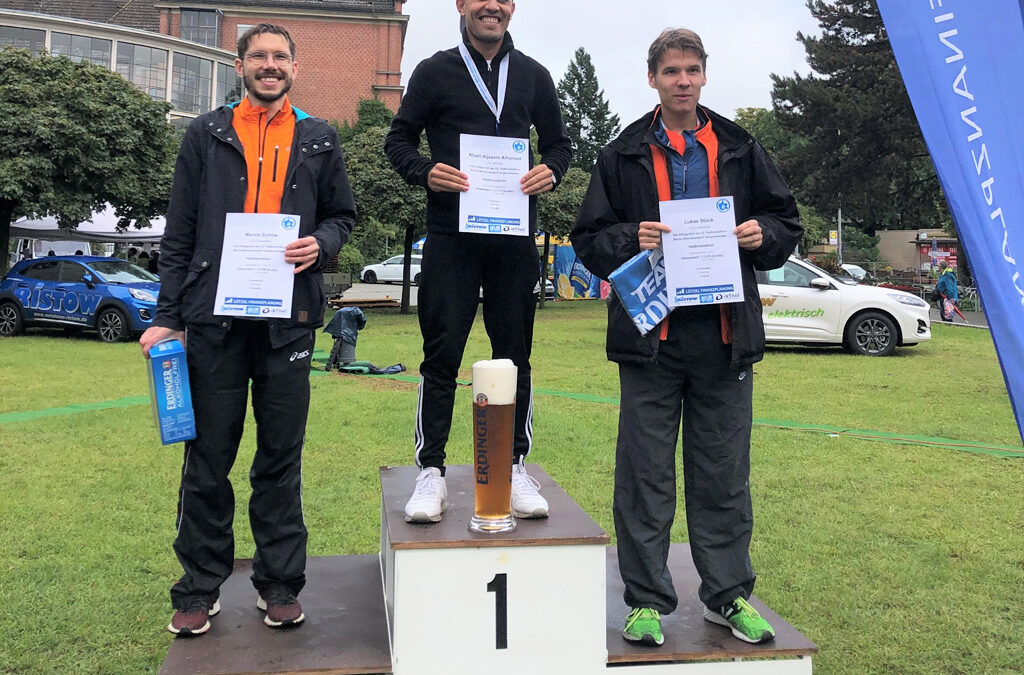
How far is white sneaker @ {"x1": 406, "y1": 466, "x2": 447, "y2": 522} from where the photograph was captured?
3.03m

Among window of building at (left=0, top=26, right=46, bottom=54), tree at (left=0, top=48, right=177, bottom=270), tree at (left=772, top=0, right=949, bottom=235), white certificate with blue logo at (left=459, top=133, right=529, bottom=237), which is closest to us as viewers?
white certificate with blue logo at (left=459, top=133, right=529, bottom=237)

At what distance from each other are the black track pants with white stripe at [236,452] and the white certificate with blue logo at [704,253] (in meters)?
1.35

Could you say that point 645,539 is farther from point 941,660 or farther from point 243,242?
point 243,242

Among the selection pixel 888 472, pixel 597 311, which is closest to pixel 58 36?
pixel 597 311

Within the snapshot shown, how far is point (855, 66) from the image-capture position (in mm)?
32812

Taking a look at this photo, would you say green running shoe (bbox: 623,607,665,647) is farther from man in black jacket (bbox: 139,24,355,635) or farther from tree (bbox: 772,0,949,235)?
tree (bbox: 772,0,949,235)

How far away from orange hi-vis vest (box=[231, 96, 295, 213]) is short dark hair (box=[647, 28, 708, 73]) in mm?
1338

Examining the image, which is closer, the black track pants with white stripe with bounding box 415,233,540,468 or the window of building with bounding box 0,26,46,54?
the black track pants with white stripe with bounding box 415,233,540,468

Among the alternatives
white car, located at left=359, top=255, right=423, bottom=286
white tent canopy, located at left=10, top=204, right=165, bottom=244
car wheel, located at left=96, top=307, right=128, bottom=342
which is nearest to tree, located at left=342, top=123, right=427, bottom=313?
car wheel, located at left=96, top=307, right=128, bottom=342

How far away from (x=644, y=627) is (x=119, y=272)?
15752 mm

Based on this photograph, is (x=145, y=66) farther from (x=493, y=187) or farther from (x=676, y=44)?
(x=676, y=44)

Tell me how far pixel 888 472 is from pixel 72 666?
5471 millimetres

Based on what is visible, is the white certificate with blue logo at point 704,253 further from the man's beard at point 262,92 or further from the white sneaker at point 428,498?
the man's beard at point 262,92

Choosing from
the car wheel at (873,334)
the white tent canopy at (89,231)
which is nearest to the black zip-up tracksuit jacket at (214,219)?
the car wheel at (873,334)
